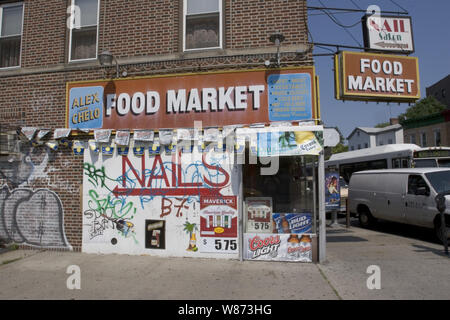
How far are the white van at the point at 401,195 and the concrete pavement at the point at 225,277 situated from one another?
5.11 ft

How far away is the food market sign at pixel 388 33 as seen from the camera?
25.7ft

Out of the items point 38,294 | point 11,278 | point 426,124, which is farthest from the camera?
point 426,124

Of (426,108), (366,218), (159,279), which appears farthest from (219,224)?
(426,108)

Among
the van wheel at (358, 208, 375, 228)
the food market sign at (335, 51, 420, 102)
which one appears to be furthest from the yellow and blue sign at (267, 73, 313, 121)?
the van wheel at (358, 208, 375, 228)

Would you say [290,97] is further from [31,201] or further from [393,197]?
[31,201]

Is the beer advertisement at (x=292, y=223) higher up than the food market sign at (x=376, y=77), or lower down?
lower down

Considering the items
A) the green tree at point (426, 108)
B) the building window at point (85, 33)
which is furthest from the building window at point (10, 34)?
the green tree at point (426, 108)

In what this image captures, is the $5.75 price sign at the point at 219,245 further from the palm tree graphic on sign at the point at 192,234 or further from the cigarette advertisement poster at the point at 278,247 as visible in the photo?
the cigarette advertisement poster at the point at 278,247

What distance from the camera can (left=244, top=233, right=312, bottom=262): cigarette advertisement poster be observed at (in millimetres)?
6797

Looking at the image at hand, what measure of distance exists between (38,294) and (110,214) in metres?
2.61

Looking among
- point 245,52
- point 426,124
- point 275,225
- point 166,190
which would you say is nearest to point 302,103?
point 245,52

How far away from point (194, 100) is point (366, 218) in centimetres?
797

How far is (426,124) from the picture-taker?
30922 mm
